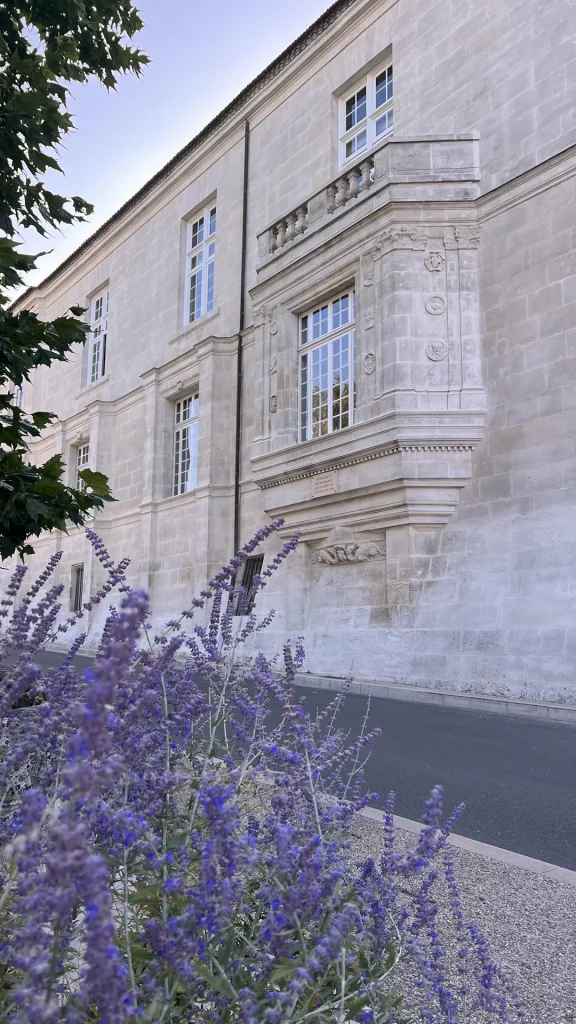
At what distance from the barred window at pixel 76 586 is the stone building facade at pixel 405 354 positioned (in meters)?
4.29

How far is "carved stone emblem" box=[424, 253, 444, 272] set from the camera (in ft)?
34.0

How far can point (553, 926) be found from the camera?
250cm

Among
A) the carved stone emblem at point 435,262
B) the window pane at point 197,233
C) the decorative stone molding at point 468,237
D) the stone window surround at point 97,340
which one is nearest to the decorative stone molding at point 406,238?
the carved stone emblem at point 435,262

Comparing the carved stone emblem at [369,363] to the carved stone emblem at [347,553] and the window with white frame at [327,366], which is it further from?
the carved stone emblem at [347,553]

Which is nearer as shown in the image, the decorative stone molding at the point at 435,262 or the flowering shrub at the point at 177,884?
the flowering shrub at the point at 177,884

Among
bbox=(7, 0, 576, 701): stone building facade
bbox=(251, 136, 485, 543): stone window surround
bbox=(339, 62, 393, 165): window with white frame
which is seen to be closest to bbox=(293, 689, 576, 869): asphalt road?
bbox=(7, 0, 576, 701): stone building facade

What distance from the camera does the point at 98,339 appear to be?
21953 mm

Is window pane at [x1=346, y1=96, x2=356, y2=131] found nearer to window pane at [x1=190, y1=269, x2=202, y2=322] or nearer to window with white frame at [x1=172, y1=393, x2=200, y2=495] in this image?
window pane at [x1=190, y1=269, x2=202, y2=322]

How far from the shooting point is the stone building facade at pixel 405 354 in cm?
916

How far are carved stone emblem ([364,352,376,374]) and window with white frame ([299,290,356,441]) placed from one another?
84 cm

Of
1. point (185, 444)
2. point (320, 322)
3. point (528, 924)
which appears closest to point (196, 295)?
point (185, 444)

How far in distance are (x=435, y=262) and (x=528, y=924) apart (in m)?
9.40

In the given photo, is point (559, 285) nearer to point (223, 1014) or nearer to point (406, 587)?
point (406, 587)

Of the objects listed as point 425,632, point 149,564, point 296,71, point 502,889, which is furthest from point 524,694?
point 296,71
